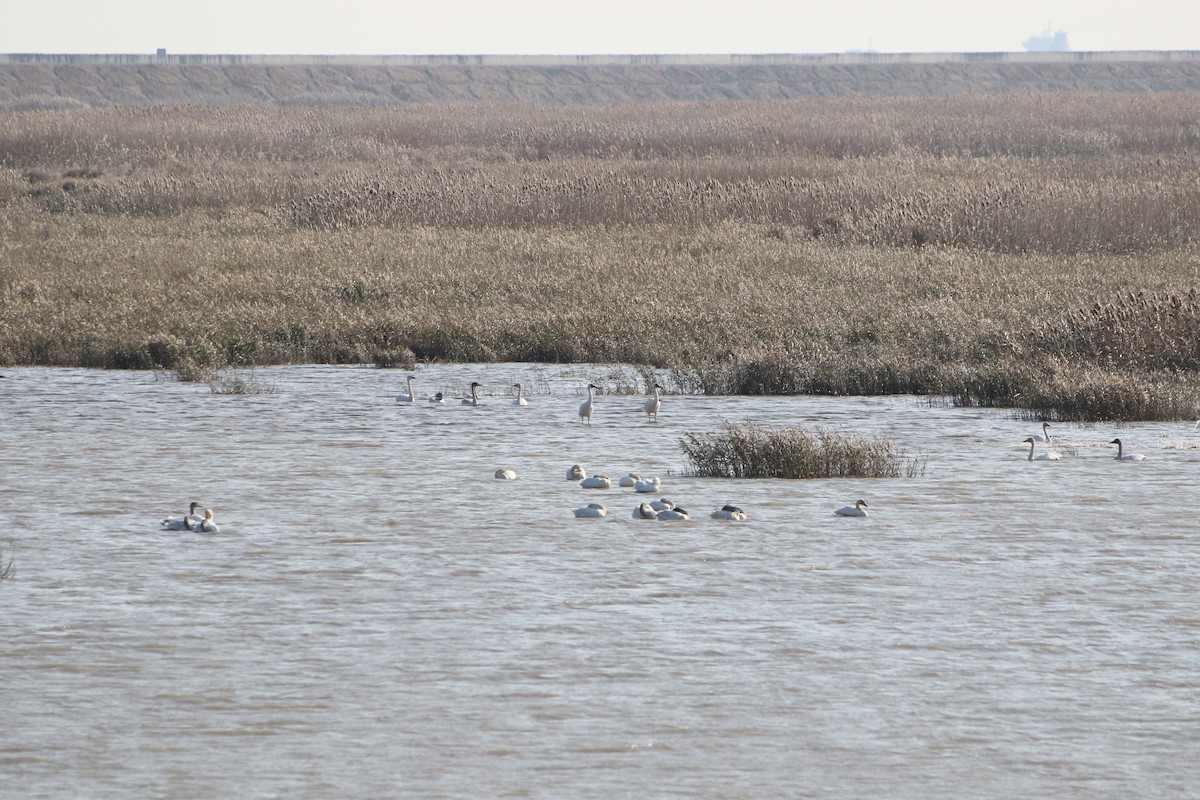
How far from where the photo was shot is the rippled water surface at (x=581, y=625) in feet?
19.9

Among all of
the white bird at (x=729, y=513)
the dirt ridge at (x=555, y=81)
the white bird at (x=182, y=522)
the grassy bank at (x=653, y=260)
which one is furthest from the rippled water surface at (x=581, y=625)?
the dirt ridge at (x=555, y=81)

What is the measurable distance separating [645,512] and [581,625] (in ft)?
7.79

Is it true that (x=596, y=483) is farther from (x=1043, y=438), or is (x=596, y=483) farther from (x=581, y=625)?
(x=1043, y=438)

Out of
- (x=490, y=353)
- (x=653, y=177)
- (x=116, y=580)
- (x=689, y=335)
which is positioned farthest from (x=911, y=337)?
(x=653, y=177)

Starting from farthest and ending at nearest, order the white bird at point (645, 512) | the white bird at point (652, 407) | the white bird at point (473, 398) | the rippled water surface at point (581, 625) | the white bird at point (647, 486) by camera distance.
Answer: the white bird at point (473, 398) < the white bird at point (652, 407) < the white bird at point (647, 486) < the white bird at point (645, 512) < the rippled water surface at point (581, 625)

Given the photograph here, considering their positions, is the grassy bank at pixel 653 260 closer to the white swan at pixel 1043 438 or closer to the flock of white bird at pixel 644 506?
the white swan at pixel 1043 438

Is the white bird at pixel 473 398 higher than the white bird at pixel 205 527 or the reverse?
higher

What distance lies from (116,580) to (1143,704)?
5254mm

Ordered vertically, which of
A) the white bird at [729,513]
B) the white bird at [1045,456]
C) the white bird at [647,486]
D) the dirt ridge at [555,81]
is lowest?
the white bird at [729,513]

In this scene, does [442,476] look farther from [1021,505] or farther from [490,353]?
[490,353]

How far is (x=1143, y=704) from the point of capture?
6695 mm

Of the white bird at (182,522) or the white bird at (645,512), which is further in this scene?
the white bird at (645,512)

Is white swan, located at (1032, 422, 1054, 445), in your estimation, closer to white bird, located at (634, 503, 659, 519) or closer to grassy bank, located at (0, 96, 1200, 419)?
grassy bank, located at (0, 96, 1200, 419)

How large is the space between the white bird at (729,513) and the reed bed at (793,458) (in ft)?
4.89
